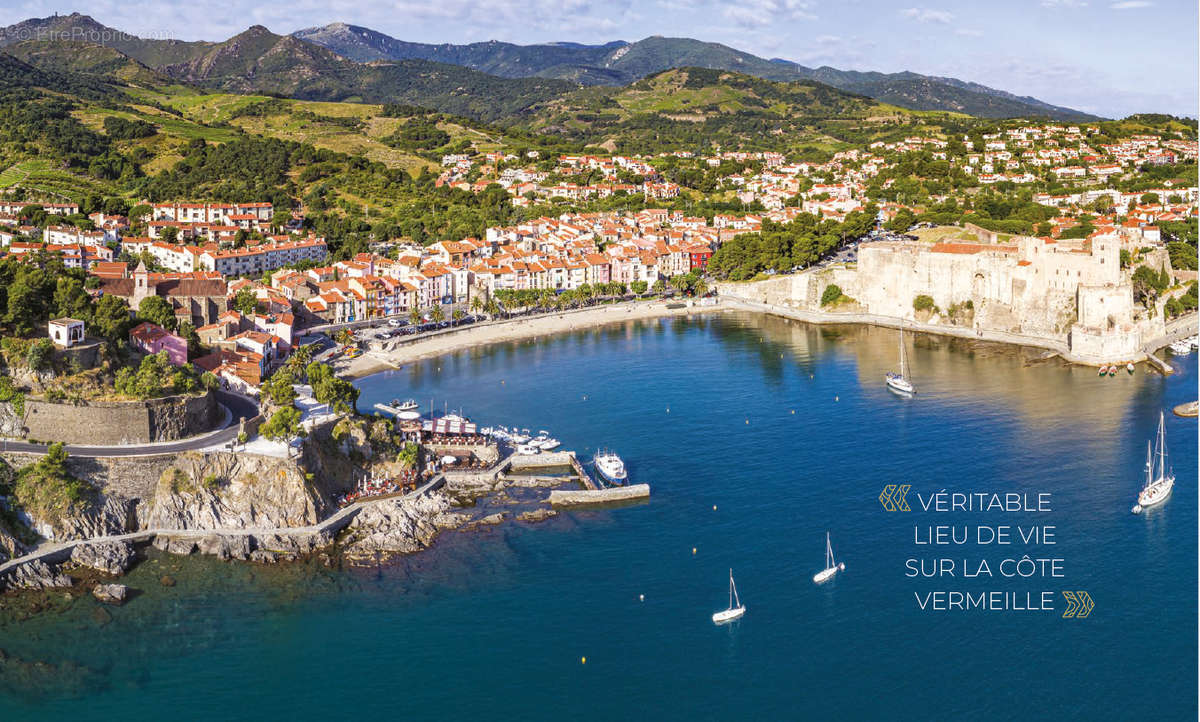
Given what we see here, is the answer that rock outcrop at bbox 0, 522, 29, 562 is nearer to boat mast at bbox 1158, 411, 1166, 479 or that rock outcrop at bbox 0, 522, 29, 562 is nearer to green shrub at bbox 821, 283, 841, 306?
boat mast at bbox 1158, 411, 1166, 479

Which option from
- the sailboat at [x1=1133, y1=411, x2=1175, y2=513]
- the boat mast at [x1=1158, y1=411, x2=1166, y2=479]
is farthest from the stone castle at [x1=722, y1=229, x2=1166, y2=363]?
the sailboat at [x1=1133, y1=411, x2=1175, y2=513]

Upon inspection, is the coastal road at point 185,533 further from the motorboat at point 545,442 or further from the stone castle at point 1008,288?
the stone castle at point 1008,288

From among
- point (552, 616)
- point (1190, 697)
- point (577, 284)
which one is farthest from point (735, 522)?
point (577, 284)

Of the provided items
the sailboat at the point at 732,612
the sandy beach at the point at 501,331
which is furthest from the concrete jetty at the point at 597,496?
the sandy beach at the point at 501,331

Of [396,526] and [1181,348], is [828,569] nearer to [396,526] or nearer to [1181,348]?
[396,526]

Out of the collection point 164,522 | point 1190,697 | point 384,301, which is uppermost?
point 384,301

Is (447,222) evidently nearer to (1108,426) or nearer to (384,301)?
(384,301)
